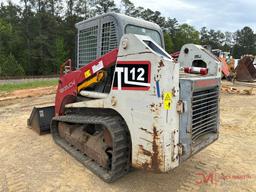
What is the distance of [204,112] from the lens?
3.74m

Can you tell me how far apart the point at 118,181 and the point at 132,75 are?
1384mm

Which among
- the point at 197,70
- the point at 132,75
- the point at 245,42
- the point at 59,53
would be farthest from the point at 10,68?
the point at 245,42

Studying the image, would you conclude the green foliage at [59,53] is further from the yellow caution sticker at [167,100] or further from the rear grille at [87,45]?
the yellow caution sticker at [167,100]

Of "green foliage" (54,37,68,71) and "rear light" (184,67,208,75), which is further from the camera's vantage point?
"green foliage" (54,37,68,71)

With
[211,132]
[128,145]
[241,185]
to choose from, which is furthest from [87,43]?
[241,185]

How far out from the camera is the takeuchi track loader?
120 inches

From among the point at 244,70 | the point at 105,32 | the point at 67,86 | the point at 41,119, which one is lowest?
the point at 41,119

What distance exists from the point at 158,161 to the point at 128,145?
53 cm

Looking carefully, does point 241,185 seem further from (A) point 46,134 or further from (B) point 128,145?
(A) point 46,134

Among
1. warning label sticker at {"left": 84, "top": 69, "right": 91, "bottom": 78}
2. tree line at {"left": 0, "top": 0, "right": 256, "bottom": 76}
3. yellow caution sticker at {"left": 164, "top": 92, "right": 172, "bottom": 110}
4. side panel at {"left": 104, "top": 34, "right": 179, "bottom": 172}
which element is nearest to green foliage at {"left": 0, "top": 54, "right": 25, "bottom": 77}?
tree line at {"left": 0, "top": 0, "right": 256, "bottom": 76}

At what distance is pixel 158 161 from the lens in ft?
10.0

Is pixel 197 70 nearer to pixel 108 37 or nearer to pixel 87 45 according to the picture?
pixel 108 37

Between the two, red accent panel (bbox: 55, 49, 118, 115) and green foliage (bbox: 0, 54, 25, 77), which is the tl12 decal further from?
green foliage (bbox: 0, 54, 25, 77)

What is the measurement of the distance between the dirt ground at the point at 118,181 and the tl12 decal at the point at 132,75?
4.10 feet
